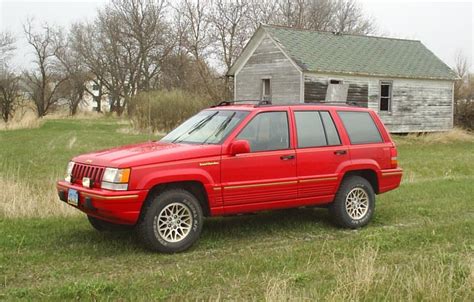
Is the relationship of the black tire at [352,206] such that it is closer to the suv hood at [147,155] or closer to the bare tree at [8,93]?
the suv hood at [147,155]

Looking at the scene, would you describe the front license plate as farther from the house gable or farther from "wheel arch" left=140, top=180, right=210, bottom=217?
the house gable

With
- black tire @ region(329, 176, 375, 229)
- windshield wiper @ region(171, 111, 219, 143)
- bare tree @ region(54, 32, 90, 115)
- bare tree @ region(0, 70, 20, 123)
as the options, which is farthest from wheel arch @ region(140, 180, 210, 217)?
bare tree @ region(54, 32, 90, 115)

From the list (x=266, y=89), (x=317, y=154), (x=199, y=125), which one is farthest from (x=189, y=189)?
(x=266, y=89)

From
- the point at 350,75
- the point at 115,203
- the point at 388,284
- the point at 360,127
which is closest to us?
the point at 388,284

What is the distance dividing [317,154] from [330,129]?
53 cm

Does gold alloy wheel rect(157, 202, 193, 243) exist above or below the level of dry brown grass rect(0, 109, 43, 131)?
below

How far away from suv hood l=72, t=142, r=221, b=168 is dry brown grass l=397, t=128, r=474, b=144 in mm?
21665

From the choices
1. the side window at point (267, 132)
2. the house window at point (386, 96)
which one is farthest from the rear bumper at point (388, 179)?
the house window at point (386, 96)

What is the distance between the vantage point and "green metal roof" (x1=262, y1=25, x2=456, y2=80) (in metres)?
25.9

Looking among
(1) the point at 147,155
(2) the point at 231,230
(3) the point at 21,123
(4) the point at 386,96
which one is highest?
(4) the point at 386,96

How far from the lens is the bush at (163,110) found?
103 feet

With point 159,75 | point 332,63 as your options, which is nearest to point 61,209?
point 332,63

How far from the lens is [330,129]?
7738mm

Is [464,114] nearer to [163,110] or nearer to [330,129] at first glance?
[163,110]
